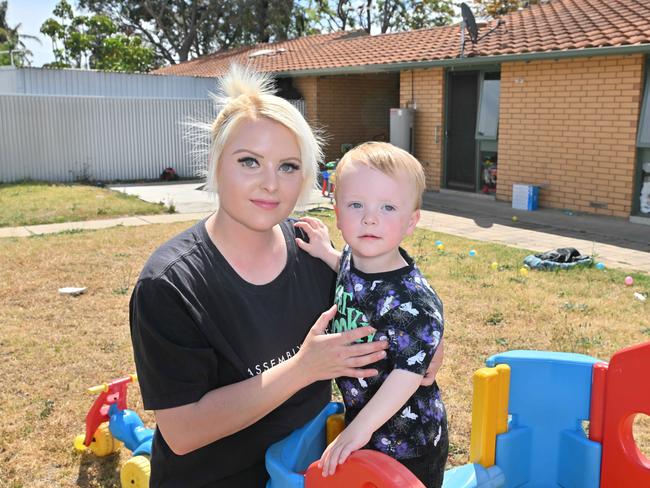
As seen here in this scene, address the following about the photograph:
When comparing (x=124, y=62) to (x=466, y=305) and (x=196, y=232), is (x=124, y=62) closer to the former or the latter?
(x=466, y=305)

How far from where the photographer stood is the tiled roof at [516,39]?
11031 millimetres

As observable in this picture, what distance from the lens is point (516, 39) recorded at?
42.5 feet

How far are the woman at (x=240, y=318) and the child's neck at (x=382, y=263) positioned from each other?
0.69 ft

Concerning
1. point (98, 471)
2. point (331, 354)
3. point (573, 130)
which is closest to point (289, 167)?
point (331, 354)

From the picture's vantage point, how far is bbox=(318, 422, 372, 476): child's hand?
1.58 m

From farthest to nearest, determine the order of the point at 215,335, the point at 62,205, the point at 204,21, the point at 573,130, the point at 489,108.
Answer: the point at 204,21 < the point at 489,108 < the point at 62,205 < the point at 573,130 < the point at 215,335

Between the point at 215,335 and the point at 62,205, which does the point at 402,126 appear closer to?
the point at 62,205

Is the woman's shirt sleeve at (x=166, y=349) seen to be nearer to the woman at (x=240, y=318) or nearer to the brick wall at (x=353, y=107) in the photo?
the woman at (x=240, y=318)

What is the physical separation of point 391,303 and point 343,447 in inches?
15.8

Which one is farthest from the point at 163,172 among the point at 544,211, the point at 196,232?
the point at 196,232

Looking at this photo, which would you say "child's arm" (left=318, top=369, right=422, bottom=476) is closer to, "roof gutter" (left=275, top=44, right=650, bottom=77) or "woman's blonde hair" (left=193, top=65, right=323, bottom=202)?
"woman's blonde hair" (left=193, top=65, right=323, bottom=202)

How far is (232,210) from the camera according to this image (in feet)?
6.03

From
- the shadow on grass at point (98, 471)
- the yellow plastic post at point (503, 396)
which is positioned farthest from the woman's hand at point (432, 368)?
the shadow on grass at point (98, 471)

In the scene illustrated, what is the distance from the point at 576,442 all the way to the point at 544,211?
10.0 metres
